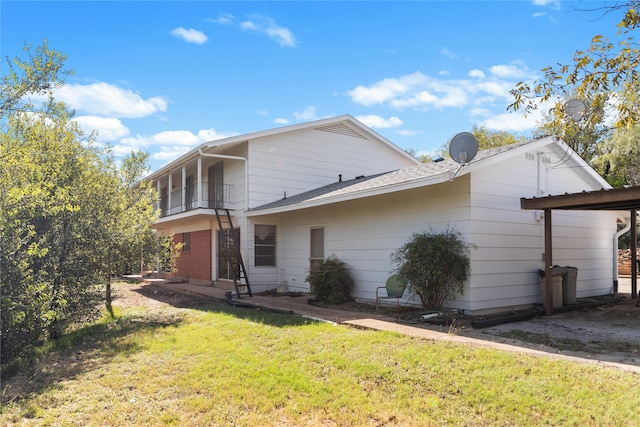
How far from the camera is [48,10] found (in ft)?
24.5

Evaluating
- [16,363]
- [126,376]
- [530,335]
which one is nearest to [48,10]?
[16,363]

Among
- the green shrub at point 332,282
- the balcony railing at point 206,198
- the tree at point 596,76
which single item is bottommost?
the green shrub at point 332,282

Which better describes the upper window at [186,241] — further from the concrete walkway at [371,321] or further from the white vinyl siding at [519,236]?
the white vinyl siding at [519,236]

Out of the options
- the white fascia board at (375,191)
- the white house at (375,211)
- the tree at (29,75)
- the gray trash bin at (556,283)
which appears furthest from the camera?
the gray trash bin at (556,283)

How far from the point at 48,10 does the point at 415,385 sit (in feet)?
27.6

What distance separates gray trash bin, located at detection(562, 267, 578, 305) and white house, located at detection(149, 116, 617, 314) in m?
0.56

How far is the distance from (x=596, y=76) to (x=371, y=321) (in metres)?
5.10

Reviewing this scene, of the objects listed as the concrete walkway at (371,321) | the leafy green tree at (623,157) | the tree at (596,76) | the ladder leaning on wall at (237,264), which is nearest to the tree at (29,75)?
the concrete walkway at (371,321)

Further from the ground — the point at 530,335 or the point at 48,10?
the point at 48,10

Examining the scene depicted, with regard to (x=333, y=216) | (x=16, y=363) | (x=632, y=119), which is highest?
(x=632, y=119)

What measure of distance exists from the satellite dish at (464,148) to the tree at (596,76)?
94.2 inches

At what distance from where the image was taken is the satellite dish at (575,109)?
554 cm

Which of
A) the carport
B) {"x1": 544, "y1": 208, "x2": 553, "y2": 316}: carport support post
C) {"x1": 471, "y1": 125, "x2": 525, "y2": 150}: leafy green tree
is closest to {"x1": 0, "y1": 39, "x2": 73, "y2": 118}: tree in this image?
the carport

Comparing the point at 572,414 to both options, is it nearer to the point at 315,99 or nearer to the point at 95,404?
the point at 95,404
